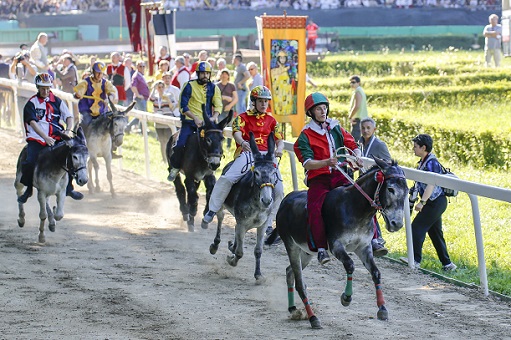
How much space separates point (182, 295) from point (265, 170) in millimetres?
1510

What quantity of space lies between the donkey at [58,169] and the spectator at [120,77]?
10.3m

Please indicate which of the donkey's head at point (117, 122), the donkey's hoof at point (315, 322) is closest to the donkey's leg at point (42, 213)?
the donkey's head at point (117, 122)

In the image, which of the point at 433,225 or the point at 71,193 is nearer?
the point at 433,225

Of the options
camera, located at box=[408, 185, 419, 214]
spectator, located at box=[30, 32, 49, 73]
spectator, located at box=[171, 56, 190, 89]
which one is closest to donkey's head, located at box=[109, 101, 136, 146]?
spectator, located at box=[171, 56, 190, 89]

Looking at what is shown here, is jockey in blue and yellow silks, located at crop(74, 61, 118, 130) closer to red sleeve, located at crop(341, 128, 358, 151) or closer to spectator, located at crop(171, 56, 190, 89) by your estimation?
spectator, located at crop(171, 56, 190, 89)

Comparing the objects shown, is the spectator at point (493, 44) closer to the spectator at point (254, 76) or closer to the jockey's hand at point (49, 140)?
the spectator at point (254, 76)

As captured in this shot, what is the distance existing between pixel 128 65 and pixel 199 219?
10.4 metres

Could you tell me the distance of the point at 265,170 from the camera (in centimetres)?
1041

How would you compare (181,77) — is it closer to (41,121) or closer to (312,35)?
(41,121)

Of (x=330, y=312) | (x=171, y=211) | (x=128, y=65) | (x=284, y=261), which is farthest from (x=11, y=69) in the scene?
(x=330, y=312)

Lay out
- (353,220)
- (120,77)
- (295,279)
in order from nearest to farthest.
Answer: (353,220)
(295,279)
(120,77)

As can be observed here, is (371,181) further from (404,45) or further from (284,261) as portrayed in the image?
(404,45)

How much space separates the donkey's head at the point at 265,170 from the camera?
10352 mm

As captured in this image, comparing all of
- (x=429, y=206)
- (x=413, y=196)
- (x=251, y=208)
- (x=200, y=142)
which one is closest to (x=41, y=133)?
(x=200, y=142)
